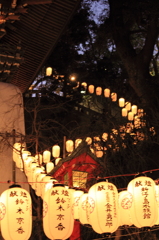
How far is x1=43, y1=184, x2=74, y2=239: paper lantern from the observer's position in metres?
5.50

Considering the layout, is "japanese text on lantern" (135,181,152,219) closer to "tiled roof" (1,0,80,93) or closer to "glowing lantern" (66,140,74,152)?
"tiled roof" (1,0,80,93)

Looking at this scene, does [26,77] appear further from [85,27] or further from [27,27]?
[85,27]

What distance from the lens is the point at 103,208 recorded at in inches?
219

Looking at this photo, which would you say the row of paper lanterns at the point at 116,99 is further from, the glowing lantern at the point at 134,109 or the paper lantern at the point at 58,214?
the paper lantern at the point at 58,214

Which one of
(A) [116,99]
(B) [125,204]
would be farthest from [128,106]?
(B) [125,204]

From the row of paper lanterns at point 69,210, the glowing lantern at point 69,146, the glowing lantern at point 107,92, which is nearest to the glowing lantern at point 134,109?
the glowing lantern at point 107,92

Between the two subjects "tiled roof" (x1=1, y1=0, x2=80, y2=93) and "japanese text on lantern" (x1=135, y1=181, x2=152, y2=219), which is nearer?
"japanese text on lantern" (x1=135, y1=181, x2=152, y2=219)

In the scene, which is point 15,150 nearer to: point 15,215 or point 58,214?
point 15,215

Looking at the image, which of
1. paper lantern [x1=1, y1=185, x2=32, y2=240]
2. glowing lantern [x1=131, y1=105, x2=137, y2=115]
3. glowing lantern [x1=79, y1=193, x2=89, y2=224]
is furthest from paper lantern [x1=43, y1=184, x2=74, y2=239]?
glowing lantern [x1=131, y1=105, x2=137, y2=115]

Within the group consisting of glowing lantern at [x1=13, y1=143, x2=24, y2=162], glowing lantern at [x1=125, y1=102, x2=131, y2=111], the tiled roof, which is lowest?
glowing lantern at [x1=13, y1=143, x2=24, y2=162]

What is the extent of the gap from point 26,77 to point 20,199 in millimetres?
3567

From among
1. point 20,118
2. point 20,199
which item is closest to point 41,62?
point 20,118

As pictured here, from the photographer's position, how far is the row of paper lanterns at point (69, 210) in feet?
18.0

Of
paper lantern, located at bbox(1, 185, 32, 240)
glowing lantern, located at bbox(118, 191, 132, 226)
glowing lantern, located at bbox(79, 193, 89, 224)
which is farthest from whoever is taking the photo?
glowing lantern, located at bbox(79, 193, 89, 224)
